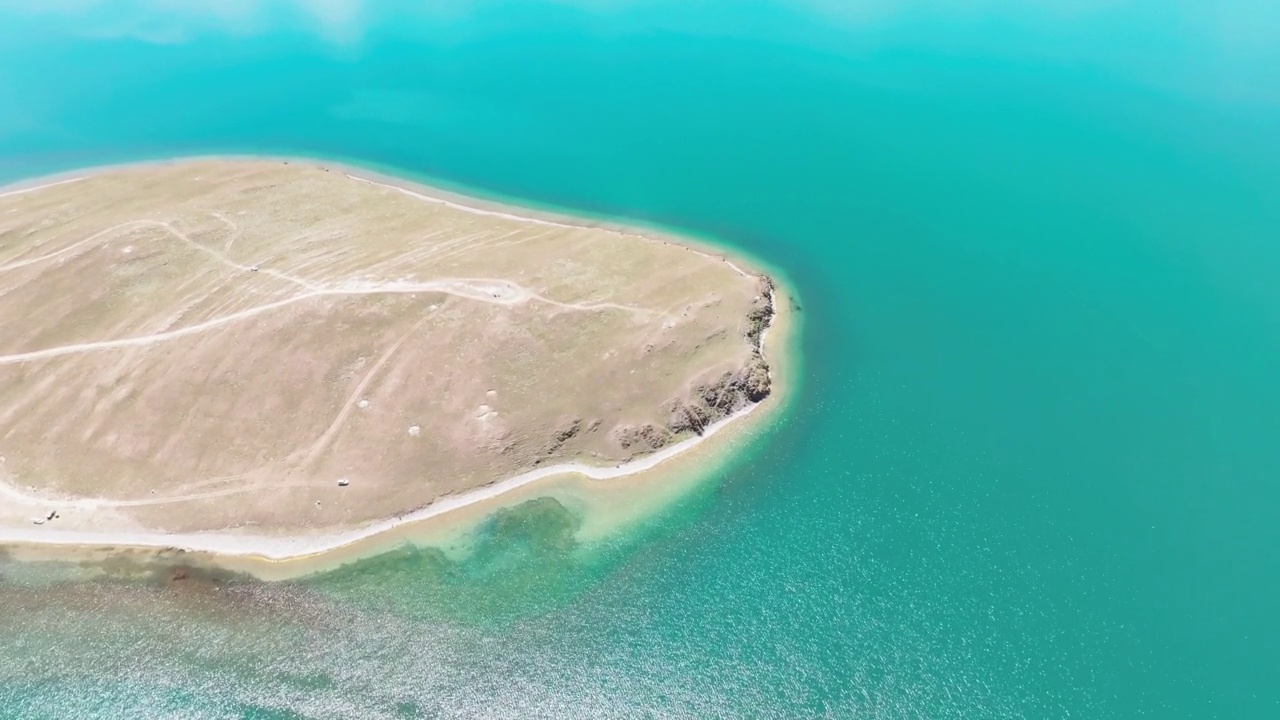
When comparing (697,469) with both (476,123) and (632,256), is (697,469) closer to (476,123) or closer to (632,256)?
(632,256)

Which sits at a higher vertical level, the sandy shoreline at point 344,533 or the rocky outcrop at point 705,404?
the rocky outcrop at point 705,404

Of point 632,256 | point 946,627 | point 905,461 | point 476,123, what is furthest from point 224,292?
point 946,627

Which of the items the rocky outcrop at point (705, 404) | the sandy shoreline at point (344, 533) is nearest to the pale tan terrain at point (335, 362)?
the rocky outcrop at point (705, 404)

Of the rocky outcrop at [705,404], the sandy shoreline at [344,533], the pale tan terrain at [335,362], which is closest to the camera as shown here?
the sandy shoreline at [344,533]

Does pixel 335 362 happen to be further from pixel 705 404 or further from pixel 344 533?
pixel 705 404

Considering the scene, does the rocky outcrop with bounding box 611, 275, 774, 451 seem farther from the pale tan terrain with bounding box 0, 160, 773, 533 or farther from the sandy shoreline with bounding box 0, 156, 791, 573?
the sandy shoreline with bounding box 0, 156, 791, 573

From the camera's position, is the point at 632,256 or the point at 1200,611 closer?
the point at 1200,611

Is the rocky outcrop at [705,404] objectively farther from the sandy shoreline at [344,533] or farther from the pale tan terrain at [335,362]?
the sandy shoreline at [344,533]

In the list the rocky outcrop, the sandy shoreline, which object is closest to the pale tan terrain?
the rocky outcrop

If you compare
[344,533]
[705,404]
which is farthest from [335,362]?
[705,404]
